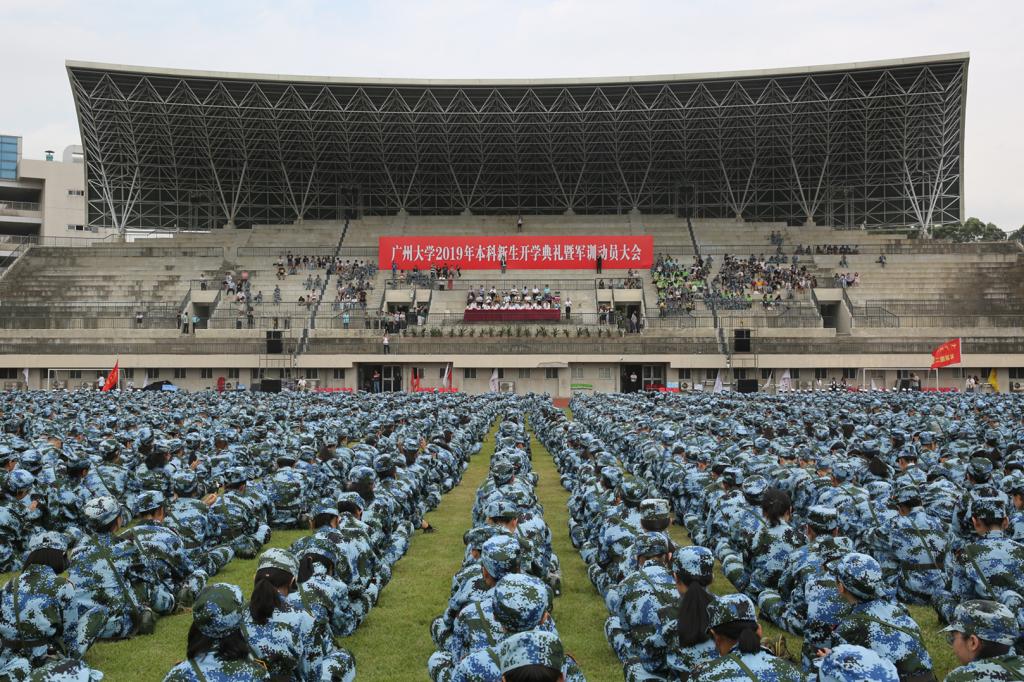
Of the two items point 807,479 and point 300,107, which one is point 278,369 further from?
point 807,479

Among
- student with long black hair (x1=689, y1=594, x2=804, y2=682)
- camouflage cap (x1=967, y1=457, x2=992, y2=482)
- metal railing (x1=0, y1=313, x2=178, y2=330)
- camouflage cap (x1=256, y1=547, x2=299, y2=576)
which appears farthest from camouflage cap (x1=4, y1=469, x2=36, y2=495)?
metal railing (x1=0, y1=313, x2=178, y2=330)

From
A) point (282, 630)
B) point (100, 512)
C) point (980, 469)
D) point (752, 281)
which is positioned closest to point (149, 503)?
point (100, 512)

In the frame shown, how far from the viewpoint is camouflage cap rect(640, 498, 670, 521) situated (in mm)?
7941

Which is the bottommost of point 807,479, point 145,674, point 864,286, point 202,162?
point 145,674

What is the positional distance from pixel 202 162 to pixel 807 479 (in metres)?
63.9

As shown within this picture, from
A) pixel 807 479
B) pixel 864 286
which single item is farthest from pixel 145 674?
pixel 864 286

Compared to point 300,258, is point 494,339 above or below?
below

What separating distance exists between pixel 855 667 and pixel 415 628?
5.54m

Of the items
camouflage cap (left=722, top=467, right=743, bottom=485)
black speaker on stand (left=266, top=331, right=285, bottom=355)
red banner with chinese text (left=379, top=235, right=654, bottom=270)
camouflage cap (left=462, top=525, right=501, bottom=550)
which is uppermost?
red banner with chinese text (left=379, top=235, right=654, bottom=270)

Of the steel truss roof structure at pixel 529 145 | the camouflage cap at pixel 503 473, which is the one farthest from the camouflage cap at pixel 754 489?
the steel truss roof structure at pixel 529 145

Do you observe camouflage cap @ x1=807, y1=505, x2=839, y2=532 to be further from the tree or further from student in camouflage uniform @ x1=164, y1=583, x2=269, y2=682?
the tree

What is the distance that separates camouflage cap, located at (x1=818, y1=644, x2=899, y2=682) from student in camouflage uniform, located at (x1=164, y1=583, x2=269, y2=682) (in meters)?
3.07

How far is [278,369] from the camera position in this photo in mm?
48062

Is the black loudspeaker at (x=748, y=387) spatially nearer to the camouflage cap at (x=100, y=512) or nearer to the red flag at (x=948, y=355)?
the red flag at (x=948, y=355)
